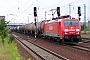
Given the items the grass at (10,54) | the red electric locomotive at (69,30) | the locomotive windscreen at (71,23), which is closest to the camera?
the grass at (10,54)

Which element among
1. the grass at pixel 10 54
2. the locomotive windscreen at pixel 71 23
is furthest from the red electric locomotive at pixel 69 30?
the grass at pixel 10 54

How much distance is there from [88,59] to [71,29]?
12611mm

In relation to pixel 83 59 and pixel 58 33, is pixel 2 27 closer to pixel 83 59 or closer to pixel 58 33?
pixel 58 33

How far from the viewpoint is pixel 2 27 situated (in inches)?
1243

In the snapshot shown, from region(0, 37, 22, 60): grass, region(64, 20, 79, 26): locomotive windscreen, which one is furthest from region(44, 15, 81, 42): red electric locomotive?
region(0, 37, 22, 60): grass

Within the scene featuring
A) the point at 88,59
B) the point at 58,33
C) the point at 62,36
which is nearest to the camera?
the point at 88,59

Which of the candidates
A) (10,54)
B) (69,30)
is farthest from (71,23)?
(10,54)

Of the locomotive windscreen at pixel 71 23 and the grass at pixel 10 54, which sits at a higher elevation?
the locomotive windscreen at pixel 71 23

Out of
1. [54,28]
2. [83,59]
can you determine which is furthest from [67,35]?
[83,59]

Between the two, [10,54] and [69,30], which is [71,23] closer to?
[69,30]

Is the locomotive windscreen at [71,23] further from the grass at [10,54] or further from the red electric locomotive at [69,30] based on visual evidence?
the grass at [10,54]

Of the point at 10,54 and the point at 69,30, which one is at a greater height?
the point at 69,30

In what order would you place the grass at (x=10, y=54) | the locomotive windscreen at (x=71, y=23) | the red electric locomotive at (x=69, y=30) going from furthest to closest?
the locomotive windscreen at (x=71, y=23)
the red electric locomotive at (x=69, y=30)
the grass at (x=10, y=54)

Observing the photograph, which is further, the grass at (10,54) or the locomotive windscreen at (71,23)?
the locomotive windscreen at (71,23)
